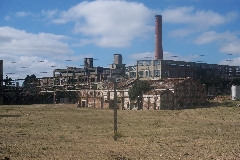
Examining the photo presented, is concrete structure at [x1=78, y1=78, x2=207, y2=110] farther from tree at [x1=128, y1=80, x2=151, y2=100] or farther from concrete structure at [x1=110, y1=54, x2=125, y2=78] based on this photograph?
concrete structure at [x1=110, y1=54, x2=125, y2=78]

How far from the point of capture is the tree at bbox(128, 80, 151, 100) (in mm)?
49688

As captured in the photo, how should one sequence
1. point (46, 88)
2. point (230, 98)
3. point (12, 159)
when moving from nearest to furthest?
point (12, 159)
point (230, 98)
point (46, 88)

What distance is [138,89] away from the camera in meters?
49.6

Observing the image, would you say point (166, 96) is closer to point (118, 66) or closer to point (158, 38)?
point (158, 38)

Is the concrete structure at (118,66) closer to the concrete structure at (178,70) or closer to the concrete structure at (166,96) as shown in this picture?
the concrete structure at (178,70)

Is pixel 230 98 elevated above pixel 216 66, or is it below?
below

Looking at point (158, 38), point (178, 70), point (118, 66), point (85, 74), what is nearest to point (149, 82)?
point (178, 70)

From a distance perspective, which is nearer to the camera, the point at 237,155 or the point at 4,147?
the point at 237,155

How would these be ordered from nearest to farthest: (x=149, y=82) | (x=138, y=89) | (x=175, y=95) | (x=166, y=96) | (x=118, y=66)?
(x=166, y=96), (x=175, y=95), (x=138, y=89), (x=149, y=82), (x=118, y=66)

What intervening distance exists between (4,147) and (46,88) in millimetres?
61492

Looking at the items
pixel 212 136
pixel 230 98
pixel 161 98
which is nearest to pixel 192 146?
pixel 212 136

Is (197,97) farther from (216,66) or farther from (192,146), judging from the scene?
(192,146)

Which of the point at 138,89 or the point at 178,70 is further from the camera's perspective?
the point at 178,70

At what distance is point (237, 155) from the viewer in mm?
12156
